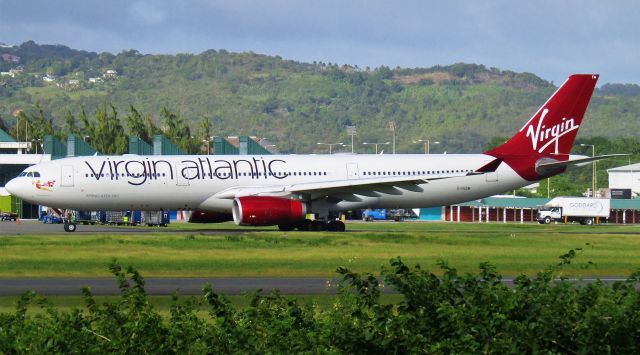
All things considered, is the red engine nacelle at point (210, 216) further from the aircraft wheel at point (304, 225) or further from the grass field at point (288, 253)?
the grass field at point (288, 253)

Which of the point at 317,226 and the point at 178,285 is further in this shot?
the point at 317,226

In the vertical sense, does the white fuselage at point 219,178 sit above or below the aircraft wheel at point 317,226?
above

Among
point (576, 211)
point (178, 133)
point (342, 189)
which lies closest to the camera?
point (342, 189)

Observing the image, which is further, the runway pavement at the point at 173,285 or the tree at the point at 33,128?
the tree at the point at 33,128

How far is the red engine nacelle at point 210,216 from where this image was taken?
62.7 m

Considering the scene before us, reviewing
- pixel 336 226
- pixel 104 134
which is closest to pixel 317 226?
pixel 336 226

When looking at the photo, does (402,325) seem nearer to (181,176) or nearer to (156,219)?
(181,176)

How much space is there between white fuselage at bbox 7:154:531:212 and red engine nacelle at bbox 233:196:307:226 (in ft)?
10.5

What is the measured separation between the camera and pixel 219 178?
197 feet

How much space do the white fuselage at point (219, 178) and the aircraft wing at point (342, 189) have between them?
294 millimetres

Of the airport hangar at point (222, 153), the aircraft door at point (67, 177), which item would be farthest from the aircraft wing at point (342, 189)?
the airport hangar at point (222, 153)

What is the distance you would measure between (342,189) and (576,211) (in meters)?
61.0

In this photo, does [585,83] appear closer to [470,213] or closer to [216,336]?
[216,336]

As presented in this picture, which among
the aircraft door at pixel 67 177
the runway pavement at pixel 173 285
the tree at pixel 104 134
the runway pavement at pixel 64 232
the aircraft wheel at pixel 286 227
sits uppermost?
the tree at pixel 104 134
